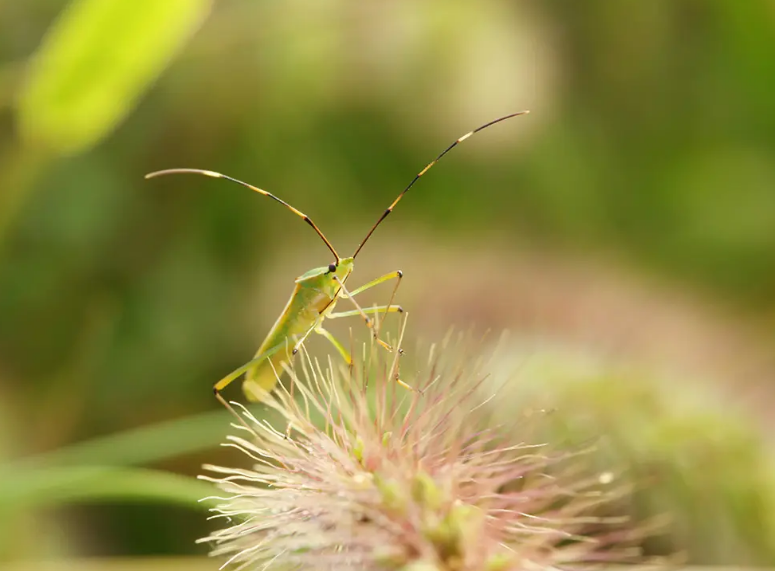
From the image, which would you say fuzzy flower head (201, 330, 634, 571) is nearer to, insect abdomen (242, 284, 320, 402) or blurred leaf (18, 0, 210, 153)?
insect abdomen (242, 284, 320, 402)

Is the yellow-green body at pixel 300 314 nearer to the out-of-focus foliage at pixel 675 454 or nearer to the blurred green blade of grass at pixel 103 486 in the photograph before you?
the blurred green blade of grass at pixel 103 486

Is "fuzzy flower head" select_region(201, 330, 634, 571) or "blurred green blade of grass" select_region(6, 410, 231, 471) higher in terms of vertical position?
"blurred green blade of grass" select_region(6, 410, 231, 471)

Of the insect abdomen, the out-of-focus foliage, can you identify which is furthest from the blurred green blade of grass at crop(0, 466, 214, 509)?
the out-of-focus foliage

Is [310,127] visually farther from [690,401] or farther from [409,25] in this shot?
[690,401]

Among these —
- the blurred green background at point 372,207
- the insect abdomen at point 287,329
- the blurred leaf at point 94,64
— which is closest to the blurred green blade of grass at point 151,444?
the blurred green background at point 372,207

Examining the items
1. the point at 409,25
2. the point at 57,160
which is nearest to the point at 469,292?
the point at 409,25

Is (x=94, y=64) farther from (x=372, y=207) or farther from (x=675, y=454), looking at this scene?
(x=675, y=454)
